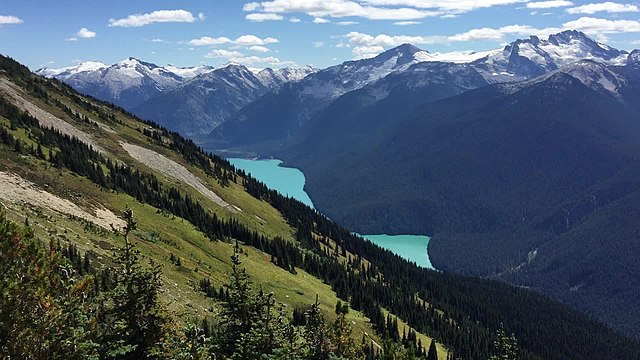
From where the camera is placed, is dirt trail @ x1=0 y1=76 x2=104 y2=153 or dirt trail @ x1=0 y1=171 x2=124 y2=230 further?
dirt trail @ x1=0 y1=76 x2=104 y2=153

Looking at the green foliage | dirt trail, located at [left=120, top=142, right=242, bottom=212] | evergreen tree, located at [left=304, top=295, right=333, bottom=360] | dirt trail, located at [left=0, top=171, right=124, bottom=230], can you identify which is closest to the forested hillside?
the green foliage

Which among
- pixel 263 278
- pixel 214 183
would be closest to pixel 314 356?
pixel 263 278

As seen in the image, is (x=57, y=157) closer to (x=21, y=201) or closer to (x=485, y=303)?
(x=21, y=201)

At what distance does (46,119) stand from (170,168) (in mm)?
35158

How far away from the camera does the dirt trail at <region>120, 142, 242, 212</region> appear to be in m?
153

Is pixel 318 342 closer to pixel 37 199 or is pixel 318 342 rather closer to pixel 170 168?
pixel 37 199

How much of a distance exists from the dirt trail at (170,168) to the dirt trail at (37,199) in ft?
215

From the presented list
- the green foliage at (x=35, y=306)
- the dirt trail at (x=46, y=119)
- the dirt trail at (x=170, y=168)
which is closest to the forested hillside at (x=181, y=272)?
the green foliage at (x=35, y=306)

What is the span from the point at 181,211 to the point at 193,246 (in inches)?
866

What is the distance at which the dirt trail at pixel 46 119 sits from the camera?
473 ft

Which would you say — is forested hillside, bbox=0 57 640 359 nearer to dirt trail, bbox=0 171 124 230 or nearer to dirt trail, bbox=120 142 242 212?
dirt trail, bbox=0 171 124 230

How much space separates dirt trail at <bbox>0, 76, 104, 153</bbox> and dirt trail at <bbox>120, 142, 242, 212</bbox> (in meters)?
11.9

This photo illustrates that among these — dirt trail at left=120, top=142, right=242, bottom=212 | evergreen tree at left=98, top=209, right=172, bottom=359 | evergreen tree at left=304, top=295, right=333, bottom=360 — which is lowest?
dirt trail at left=120, top=142, right=242, bottom=212

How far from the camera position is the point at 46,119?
147 meters
